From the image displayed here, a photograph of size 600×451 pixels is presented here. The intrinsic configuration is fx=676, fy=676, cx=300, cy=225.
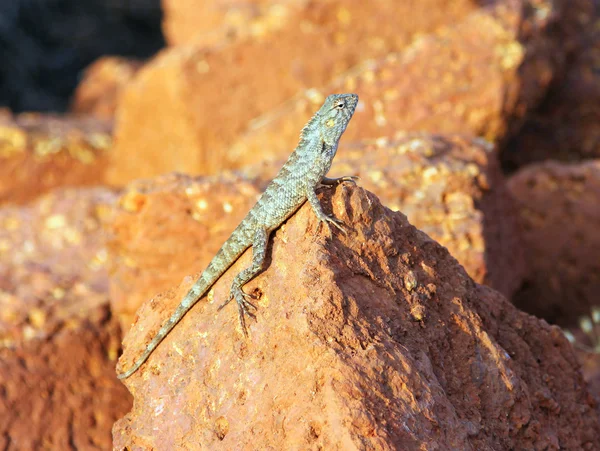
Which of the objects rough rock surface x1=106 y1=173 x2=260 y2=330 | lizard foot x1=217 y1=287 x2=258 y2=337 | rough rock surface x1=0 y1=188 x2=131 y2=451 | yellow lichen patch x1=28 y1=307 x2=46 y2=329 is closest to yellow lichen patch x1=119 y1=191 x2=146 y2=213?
rough rock surface x1=106 y1=173 x2=260 y2=330

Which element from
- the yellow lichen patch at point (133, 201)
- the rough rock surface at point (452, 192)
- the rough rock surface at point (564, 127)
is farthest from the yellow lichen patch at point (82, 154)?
the rough rock surface at point (564, 127)

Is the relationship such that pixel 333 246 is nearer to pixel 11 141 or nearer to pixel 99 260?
pixel 99 260

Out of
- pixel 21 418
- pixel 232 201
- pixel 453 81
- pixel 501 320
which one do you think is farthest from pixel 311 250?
pixel 453 81

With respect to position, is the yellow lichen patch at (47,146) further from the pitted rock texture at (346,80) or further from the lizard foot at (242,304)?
the lizard foot at (242,304)

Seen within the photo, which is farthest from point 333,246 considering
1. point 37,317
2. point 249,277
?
point 37,317

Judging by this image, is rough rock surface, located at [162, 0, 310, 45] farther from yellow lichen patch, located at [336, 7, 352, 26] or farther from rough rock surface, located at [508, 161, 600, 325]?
rough rock surface, located at [508, 161, 600, 325]

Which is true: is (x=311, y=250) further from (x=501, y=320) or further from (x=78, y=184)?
(x=78, y=184)
